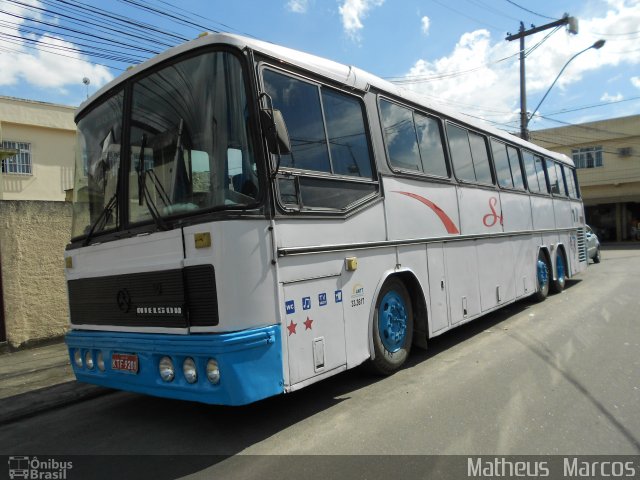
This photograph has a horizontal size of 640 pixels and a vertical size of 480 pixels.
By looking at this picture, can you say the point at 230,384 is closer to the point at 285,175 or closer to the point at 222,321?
the point at 222,321

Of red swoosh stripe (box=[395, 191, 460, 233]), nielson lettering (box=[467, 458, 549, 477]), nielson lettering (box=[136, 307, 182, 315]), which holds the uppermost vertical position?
red swoosh stripe (box=[395, 191, 460, 233])

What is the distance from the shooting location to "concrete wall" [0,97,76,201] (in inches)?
834

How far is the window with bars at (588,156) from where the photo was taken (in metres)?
34.3

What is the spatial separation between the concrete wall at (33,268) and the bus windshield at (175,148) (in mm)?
4431

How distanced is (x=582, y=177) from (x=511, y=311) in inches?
1164

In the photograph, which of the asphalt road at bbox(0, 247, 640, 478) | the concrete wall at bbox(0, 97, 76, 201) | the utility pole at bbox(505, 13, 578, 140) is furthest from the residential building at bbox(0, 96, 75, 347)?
the utility pole at bbox(505, 13, 578, 140)

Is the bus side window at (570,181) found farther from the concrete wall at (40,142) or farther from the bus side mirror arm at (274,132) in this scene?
the concrete wall at (40,142)

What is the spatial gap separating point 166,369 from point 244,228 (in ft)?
4.29

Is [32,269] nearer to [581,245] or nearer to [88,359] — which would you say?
[88,359]

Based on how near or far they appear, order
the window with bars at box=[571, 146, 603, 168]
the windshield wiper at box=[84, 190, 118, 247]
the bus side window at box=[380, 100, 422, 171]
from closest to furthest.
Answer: the windshield wiper at box=[84, 190, 118, 247] → the bus side window at box=[380, 100, 422, 171] → the window with bars at box=[571, 146, 603, 168]

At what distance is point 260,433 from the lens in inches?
167

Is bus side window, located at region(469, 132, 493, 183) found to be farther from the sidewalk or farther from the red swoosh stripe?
the sidewalk

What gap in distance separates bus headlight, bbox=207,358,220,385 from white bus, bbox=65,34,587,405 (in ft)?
0.03

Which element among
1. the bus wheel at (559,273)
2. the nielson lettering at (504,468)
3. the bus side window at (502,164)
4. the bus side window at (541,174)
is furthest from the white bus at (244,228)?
the bus wheel at (559,273)
